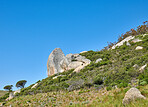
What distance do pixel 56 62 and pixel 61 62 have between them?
220 cm

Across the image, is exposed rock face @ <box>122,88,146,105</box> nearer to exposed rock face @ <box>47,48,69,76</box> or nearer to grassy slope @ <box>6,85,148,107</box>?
grassy slope @ <box>6,85,148,107</box>

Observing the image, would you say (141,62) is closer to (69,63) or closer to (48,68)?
(69,63)

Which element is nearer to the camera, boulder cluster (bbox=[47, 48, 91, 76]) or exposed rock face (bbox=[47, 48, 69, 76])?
boulder cluster (bbox=[47, 48, 91, 76])

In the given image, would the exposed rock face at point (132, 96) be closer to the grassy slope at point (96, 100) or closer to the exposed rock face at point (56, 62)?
the grassy slope at point (96, 100)

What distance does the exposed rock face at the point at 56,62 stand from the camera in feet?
107

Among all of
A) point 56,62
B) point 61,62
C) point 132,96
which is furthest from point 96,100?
point 56,62

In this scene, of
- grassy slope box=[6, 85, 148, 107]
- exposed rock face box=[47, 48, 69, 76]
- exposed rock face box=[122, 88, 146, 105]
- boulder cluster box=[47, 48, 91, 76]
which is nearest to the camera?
exposed rock face box=[122, 88, 146, 105]

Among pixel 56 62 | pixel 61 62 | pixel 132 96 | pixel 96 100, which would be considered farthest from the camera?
pixel 56 62

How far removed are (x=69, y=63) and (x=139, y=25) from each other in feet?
152

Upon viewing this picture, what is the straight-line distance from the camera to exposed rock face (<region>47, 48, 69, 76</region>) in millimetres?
32606

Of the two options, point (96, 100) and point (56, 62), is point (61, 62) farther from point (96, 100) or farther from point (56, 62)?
point (96, 100)

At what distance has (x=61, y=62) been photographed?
109 feet

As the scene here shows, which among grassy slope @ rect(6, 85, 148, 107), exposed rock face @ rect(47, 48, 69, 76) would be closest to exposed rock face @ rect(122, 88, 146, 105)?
grassy slope @ rect(6, 85, 148, 107)

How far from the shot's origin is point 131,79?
14711mm
